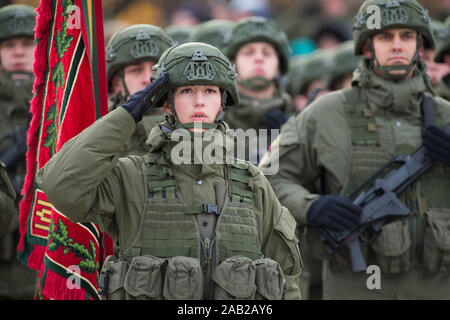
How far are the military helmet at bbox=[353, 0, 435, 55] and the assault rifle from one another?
107 cm

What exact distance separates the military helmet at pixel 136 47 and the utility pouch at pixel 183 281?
3.03m

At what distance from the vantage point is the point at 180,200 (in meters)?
5.29

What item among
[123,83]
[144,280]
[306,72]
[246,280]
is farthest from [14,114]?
[306,72]

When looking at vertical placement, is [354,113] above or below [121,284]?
above

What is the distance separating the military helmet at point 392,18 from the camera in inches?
282

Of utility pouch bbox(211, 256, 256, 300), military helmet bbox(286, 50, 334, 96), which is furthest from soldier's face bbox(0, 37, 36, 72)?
military helmet bbox(286, 50, 334, 96)

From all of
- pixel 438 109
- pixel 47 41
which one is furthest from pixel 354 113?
pixel 47 41

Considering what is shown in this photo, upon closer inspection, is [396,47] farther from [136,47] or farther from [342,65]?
[342,65]

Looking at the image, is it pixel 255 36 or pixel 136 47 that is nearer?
pixel 136 47

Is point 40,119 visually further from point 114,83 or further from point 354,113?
point 354,113

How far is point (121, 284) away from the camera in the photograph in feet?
16.5

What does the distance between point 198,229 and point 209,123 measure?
2.23ft

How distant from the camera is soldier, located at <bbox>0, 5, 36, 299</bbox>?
8438mm

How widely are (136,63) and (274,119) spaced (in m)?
2.28
